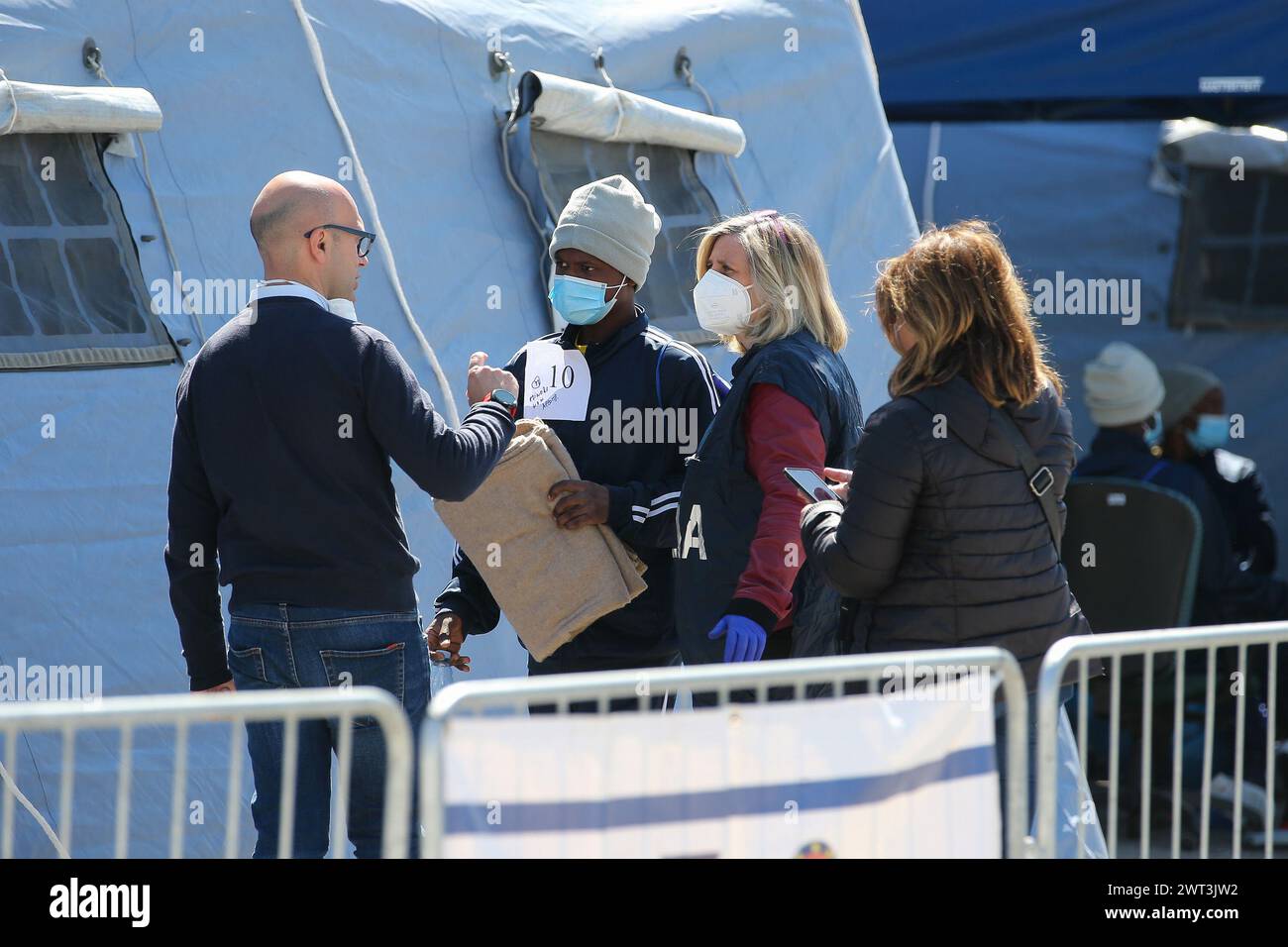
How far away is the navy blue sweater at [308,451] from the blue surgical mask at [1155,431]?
158 inches

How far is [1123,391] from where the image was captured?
244 inches

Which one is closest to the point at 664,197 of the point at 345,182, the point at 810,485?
the point at 345,182

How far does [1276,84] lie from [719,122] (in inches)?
108

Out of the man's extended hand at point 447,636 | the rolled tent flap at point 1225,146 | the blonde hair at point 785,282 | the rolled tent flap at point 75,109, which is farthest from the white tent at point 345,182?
the rolled tent flap at point 1225,146

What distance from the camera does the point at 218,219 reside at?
4016 mm

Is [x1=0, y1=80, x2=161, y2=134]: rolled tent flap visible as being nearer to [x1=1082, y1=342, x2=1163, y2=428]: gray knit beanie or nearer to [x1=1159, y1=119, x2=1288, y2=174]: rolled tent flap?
[x1=1082, y1=342, x2=1163, y2=428]: gray knit beanie

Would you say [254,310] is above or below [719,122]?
below

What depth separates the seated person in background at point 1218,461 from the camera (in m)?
6.09

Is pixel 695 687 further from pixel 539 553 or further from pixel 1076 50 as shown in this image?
pixel 1076 50

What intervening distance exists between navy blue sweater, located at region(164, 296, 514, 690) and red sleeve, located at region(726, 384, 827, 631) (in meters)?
0.59
